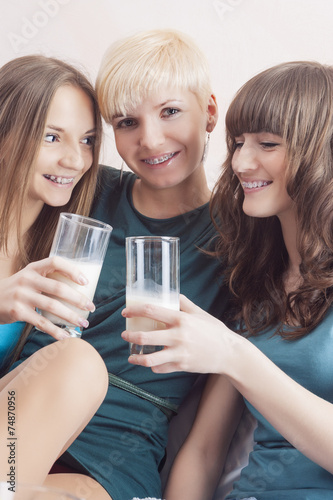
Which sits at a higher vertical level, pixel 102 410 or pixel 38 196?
pixel 38 196

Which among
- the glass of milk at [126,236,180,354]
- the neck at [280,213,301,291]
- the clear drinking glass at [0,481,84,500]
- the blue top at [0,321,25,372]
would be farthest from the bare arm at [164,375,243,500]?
the clear drinking glass at [0,481,84,500]

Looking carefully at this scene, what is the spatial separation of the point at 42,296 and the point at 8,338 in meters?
0.54

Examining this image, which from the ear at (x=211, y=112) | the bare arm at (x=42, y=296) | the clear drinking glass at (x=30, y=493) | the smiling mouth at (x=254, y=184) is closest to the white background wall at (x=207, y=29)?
the ear at (x=211, y=112)

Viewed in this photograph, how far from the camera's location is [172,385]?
175 centimetres

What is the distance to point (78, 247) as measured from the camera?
1.38 meters

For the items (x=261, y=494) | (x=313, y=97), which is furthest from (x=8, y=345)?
(x=313, y=97)

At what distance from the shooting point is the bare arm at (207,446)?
1.61 metres

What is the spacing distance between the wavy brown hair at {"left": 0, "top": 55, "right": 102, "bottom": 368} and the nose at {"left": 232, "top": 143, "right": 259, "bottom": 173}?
22.0 inches

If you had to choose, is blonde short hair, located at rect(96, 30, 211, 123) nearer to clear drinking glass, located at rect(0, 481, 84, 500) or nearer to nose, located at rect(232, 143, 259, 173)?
nose, located at rect(232, 143, 259, 173)

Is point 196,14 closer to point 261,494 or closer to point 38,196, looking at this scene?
point 38,196

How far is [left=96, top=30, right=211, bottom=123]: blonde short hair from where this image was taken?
1.74m

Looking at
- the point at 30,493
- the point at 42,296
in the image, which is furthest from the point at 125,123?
the point at 30,493

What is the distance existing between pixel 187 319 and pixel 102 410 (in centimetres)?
60

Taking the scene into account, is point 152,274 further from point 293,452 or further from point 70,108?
point 70,108
